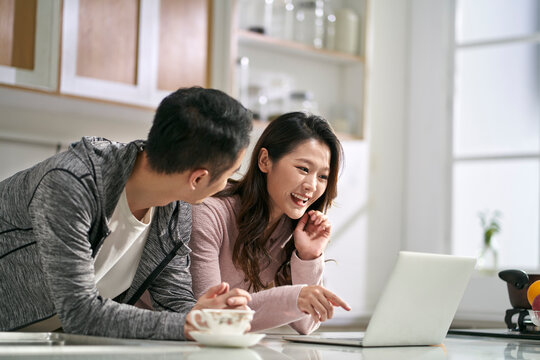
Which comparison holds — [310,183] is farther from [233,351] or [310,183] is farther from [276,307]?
[233,351]

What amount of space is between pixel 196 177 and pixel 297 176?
0.62 metres

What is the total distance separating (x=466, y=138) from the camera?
363 cm

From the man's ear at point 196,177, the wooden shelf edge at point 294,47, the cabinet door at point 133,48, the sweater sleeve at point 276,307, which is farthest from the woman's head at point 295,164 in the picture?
the wooden shelf edge at point 294,47

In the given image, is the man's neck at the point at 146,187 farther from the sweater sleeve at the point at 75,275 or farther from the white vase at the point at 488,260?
the white vase at the point at 488,260

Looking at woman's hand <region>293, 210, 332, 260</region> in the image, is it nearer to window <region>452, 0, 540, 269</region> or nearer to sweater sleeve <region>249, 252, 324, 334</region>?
sweater sleeve <region>249, 252, 324, 334</region>

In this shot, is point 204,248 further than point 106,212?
Yes

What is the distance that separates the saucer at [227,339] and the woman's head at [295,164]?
795 millimetres

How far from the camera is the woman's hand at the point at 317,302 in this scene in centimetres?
150

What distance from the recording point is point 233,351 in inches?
43.9

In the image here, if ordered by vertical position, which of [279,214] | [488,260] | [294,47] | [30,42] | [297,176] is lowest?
[488,260]

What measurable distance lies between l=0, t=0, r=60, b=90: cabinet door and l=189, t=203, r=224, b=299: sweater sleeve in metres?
0.98

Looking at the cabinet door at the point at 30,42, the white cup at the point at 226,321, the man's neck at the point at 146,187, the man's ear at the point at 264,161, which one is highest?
the cabinet door at the point at 30,42

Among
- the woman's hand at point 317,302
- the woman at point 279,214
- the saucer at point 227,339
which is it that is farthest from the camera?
the woman at point 279,214

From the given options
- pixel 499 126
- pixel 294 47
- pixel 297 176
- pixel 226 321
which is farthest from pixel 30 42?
pixel 499 126
